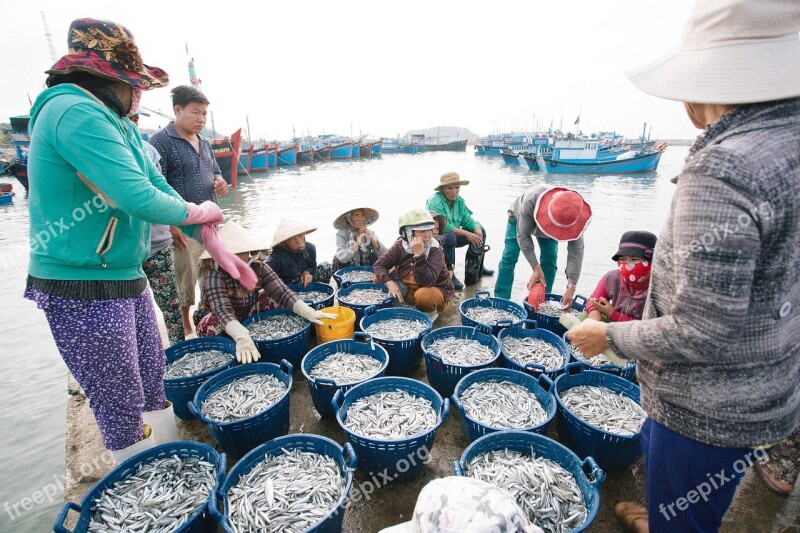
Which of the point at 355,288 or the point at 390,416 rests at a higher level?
the point at 355,288

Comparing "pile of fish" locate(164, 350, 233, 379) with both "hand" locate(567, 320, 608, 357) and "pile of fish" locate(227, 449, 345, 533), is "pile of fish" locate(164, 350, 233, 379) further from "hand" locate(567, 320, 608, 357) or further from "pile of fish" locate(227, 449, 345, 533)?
"hand" locate(567, 320, 608, 357)

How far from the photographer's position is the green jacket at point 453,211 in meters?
5.82

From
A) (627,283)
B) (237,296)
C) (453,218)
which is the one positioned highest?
(453,218)

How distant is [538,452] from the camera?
2459 millimetres

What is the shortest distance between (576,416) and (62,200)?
3.34 metres

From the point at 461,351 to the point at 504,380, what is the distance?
21.3 inches

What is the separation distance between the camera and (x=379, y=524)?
232 centimetres

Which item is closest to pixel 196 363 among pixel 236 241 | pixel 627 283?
pixel 236 241

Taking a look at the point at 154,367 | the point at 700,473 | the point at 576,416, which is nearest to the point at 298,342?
the point at 154,367

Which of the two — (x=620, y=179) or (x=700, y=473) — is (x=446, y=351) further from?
(x=620, y=179)

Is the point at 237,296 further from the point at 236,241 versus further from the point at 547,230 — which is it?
the point at 547,230

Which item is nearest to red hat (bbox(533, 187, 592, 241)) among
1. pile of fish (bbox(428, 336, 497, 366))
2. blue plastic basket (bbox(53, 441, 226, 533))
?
pile of fish (bbox(428, 336, 497, 366))

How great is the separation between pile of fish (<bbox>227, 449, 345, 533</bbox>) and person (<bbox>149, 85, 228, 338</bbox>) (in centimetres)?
276

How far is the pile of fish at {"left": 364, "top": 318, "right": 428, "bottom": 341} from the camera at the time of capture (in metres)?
3.90
